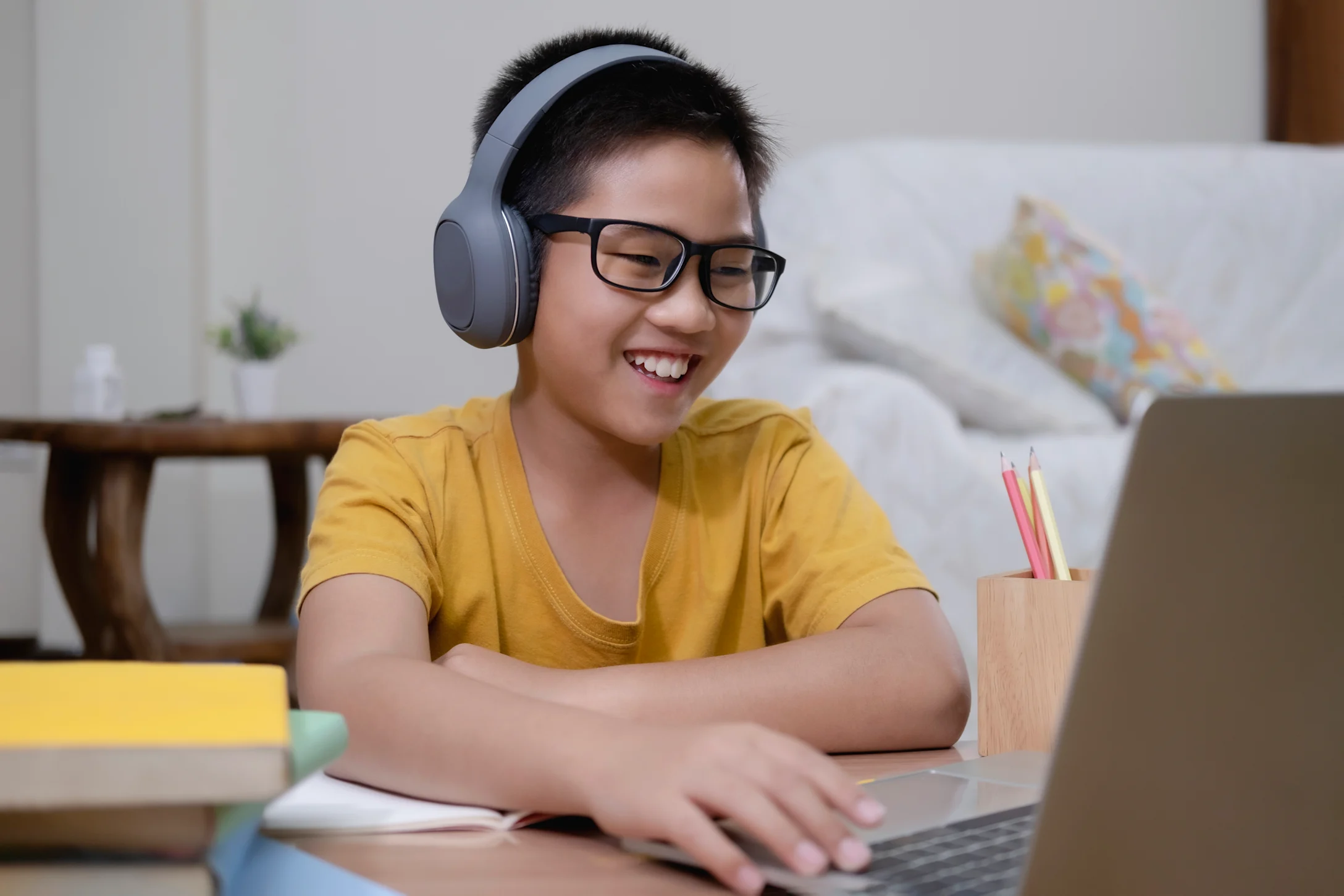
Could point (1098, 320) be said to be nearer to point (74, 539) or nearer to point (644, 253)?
point (644, 253)

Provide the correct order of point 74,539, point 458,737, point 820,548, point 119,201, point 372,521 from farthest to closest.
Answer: point 119,201
point 74,539
point 820,548
point 372,521
point 458,737

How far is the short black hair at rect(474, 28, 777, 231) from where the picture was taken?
2.83 ft

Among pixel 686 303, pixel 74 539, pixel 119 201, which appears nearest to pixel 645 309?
pixel 686 303

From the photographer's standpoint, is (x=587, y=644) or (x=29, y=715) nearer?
(x=29, y=715)

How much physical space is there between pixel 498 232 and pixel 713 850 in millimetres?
530

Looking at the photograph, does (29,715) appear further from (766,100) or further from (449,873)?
(766,100)

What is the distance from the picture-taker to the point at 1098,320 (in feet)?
7.00

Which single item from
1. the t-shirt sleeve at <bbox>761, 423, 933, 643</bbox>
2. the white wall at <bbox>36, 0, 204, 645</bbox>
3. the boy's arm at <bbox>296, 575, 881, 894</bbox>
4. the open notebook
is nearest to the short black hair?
the t-shirt sleeve at <bbox>761, 423, 933, 643</bbox>

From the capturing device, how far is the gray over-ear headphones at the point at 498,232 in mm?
820

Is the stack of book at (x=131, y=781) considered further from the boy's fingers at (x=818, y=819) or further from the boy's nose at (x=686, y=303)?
the boy's nose at (x=686, y=303)

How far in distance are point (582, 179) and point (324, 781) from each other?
0.46 metres

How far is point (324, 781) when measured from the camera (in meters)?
0.58

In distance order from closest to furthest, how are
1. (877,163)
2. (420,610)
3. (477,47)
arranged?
(420,610) → (877,163) → (477,47)

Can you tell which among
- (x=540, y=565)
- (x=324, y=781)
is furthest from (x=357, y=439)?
(x=324, y=781)
